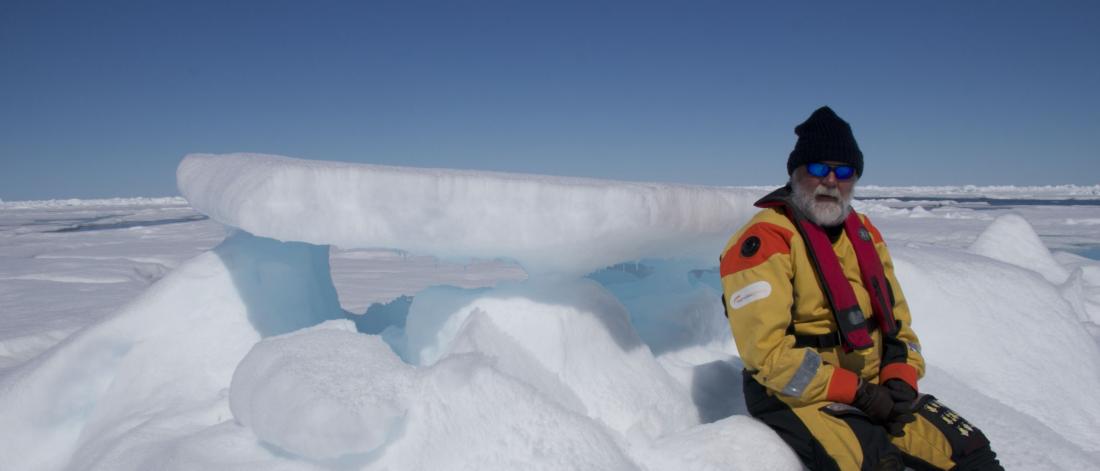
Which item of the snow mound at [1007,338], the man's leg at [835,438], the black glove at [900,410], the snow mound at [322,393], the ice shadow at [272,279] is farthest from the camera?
the snow mound at [1007,338]

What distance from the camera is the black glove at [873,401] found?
63.5 inches

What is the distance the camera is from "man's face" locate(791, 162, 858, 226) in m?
1.78

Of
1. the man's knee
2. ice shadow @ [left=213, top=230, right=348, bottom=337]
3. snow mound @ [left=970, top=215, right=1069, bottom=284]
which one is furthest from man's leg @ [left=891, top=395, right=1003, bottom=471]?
snow mound @ [left=970, top=215, right=1069, bottom=284]

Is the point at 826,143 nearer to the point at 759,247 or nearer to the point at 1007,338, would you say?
the point at 759,247

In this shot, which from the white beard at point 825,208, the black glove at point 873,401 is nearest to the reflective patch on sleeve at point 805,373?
the black glove at point 873,401

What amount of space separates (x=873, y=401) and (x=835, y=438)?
0.16 meters

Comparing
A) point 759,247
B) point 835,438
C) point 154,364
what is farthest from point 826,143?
point 154,364

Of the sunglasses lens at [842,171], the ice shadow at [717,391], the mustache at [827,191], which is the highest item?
the sunglasses lens at [842,171]

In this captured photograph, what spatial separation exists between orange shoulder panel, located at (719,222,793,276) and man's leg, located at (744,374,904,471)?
42 cm

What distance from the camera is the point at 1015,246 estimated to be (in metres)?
5.38

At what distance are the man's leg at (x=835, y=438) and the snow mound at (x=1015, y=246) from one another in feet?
15.5

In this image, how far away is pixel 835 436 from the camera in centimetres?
157

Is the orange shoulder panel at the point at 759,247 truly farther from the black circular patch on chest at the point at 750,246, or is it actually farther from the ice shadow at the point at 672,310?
the ice shadow at the point at 672,310

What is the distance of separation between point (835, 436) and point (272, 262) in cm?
226
